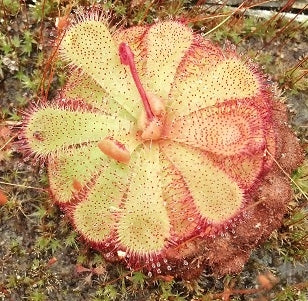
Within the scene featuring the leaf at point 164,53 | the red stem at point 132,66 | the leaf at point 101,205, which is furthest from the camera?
the leaf at point 164,53

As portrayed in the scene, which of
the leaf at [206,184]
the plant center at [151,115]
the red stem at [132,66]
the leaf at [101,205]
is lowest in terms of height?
the leaf at [101,205]

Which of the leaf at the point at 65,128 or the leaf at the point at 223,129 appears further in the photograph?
the leaf at the point at 65,128

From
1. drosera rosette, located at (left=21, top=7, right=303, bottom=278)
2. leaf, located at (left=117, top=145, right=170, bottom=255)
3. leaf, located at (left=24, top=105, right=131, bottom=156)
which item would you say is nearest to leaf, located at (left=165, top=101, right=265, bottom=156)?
drosera rosette, located at (left=21, top=7, right=303, bottom=278)

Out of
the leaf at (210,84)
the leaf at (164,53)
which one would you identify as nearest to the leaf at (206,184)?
the leaf at (210,84)

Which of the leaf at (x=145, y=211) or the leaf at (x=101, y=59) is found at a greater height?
the leaf at (x=101, y=59)

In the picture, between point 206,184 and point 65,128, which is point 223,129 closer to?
point 206,184

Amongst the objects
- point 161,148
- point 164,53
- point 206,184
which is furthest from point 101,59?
point 206,184

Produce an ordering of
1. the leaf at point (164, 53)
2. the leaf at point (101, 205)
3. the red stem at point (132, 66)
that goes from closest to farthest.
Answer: the red stem at point (132, 66) → the leaf at point (101, 205) → the leaf at point (164, 53)

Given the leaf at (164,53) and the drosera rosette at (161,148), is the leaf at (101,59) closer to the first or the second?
the drosera rosette at (161,148)
